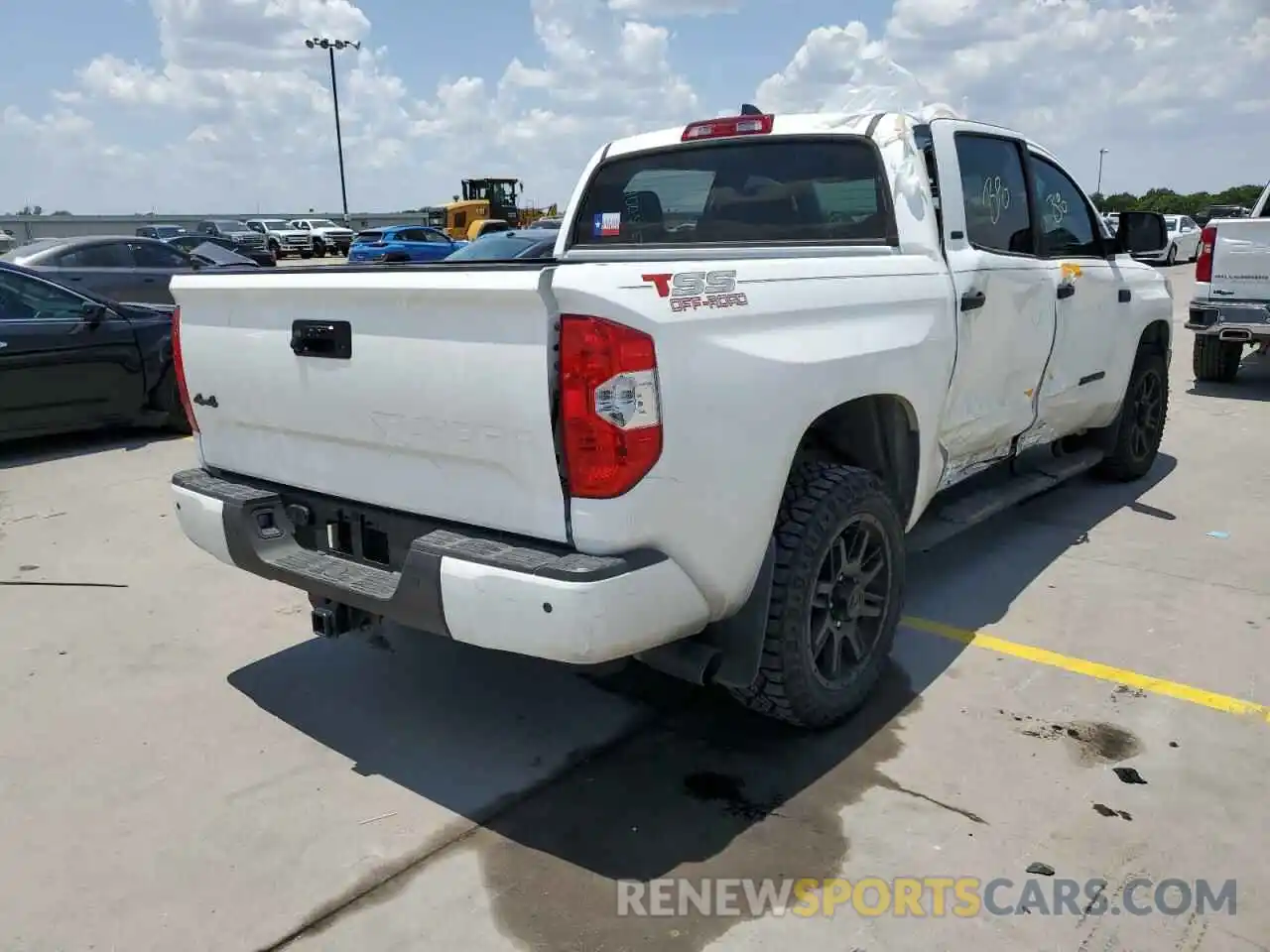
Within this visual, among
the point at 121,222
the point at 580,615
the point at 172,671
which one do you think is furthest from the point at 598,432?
the point at 121,222

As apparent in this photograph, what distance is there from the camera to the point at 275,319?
3193 millimetres

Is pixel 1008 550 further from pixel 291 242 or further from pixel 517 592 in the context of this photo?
pixel 291 242

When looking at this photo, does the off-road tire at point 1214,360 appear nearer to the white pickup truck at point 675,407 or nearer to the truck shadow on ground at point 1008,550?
the truck shadow on ground at point 1008,550

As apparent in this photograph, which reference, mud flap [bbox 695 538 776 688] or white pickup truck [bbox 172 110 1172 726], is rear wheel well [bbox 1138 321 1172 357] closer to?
white pickup truck [bbox 172 110 1172 726]

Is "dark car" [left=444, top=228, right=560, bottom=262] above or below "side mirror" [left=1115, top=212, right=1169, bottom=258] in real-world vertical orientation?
above

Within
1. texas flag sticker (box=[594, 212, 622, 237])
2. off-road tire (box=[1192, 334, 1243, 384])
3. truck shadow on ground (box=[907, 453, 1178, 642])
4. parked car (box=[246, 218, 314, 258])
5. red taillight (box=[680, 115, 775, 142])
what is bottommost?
truck shadow on ground (box=[907, 453, 1178, 642])

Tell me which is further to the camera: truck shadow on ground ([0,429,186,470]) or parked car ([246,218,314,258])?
parked car ([246,218,314,258])

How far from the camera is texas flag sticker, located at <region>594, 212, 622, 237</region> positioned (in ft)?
15.4

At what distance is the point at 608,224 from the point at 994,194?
1.68 m

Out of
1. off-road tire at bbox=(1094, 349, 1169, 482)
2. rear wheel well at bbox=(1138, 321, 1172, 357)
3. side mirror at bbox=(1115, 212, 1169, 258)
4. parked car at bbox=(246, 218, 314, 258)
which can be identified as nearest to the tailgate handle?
side mirror at bbox=(1115, 212, 1169, 258)

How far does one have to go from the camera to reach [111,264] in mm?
11438

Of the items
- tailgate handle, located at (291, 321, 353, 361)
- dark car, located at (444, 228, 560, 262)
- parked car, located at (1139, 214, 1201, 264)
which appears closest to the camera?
tailgate handle, located at (291, 321, 353, 361)

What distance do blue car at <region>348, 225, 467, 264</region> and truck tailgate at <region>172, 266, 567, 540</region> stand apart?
75.0ft

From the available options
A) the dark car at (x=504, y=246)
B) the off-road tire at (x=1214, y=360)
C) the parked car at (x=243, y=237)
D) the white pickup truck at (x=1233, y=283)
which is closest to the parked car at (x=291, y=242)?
the parked car at (x=243, y=237)
